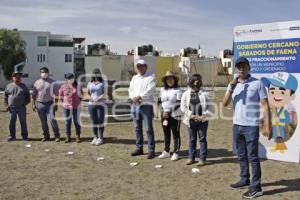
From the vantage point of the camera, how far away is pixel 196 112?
28.4 ft

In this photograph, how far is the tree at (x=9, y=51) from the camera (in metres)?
57.0

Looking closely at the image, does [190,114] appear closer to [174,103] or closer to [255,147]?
[174,103]

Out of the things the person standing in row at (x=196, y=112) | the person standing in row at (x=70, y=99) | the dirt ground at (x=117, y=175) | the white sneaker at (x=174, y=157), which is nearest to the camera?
the dirt ground at (x=117, y=175)

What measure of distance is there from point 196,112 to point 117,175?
189 centimetres

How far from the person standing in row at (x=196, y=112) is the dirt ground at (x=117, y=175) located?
1.34ft

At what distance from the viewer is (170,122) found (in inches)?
Result: 364

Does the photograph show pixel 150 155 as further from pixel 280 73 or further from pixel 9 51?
pixel 9 51

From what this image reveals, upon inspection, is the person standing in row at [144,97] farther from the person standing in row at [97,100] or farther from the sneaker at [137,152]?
the person standing in row at [97,100]

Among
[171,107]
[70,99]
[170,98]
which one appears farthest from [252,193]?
[70,99]

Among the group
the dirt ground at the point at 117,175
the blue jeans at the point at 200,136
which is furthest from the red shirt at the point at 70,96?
the blue jeans at the point at 200,136

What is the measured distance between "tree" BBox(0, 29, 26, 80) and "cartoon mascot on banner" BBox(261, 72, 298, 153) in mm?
51885

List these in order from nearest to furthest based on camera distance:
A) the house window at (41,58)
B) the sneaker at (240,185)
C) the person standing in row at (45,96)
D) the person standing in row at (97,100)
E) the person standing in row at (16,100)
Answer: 1. the sneaker at (240,185)
2. the person standing in row at (97,100)
3. the person standing in row at (45,96)
4. the person standing in row at (16,100)
5. the house window at (41,58)

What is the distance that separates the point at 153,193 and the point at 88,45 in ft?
242

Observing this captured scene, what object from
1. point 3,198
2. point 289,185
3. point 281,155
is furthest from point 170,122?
point 3,198
